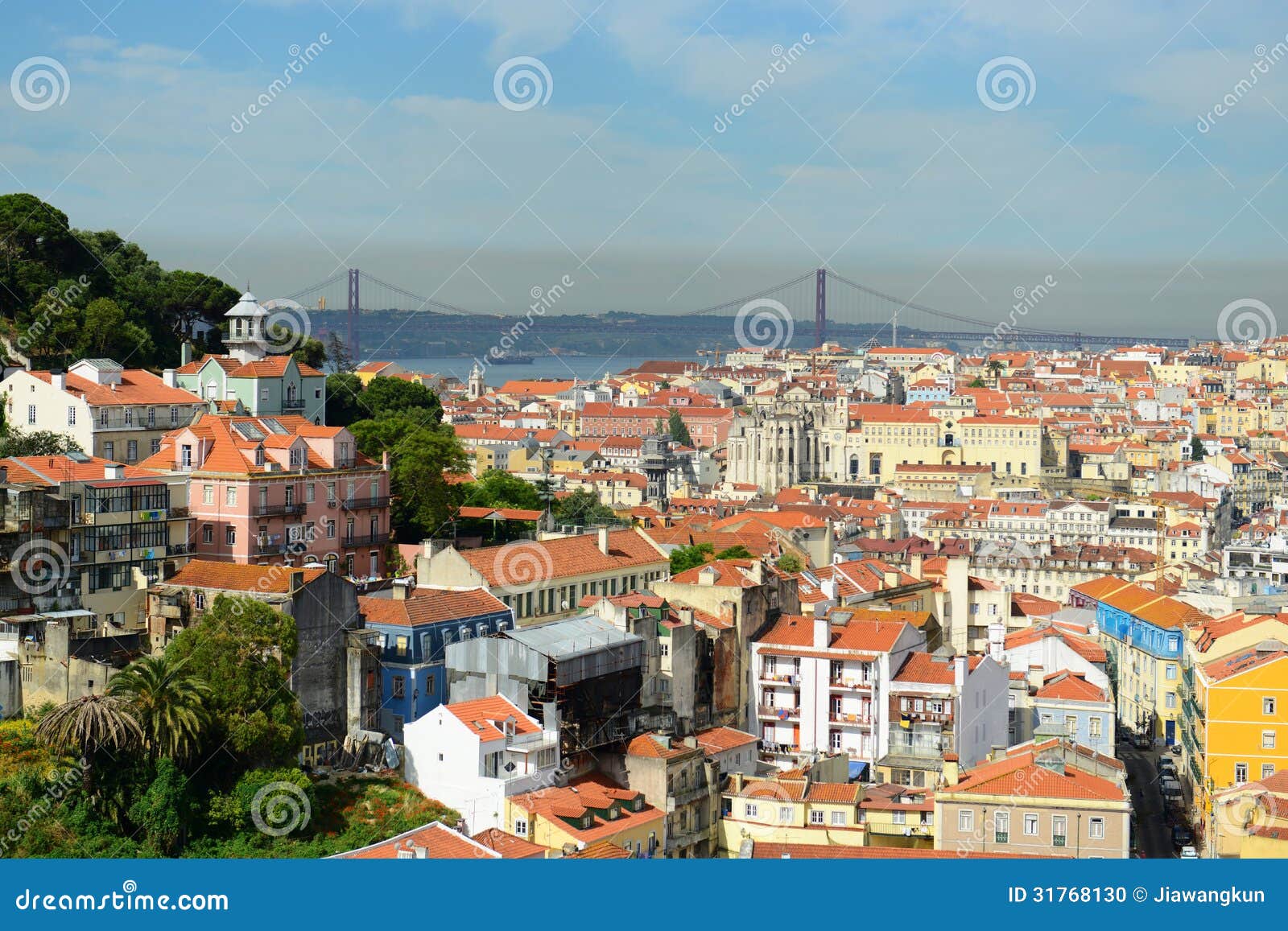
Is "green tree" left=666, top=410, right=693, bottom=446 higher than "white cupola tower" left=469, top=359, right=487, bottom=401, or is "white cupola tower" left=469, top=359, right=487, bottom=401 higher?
"white cupola tower" left=469, top=359, right=487, bottom=401

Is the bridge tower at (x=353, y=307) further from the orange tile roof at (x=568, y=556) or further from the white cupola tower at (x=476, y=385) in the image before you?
the orange tile roof at (x=568, y=556)

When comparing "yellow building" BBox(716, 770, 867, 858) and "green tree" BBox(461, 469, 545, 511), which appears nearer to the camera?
"yellow building" BBox(716, 770, 867, 858)

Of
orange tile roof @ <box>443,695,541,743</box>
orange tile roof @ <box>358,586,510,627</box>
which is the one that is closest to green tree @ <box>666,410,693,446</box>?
orange tile roof @ <box>358,586,510,627</box>

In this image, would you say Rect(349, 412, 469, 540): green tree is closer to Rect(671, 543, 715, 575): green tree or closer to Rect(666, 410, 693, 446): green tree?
Rect(671, 543, 715, 575): green tree

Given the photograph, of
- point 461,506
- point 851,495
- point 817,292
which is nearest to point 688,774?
point 461,506

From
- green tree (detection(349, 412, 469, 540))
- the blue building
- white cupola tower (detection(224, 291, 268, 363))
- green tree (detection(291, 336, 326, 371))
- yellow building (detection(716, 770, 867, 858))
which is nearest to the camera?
yellow building (detection(716, 770, 867, 858))

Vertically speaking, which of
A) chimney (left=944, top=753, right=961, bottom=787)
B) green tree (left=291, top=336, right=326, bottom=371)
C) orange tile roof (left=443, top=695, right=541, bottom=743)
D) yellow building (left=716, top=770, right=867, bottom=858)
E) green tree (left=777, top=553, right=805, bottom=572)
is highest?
green tree (left=291, top=336, right=326, bottom=371)

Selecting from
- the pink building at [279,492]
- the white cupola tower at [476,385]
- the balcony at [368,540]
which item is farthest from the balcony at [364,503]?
the white cupola tower at [476,385]
